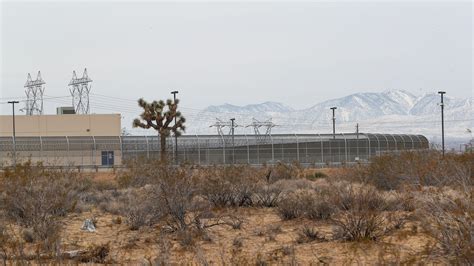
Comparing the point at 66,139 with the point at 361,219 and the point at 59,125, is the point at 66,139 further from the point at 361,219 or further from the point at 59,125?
the point at 361,219

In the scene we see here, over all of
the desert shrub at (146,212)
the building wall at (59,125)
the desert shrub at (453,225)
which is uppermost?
the building wall at (59,125)

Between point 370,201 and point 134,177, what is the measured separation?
50.8 feet

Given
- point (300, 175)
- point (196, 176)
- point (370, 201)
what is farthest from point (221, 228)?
point (300, 175)

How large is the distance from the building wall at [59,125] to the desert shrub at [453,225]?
207ft

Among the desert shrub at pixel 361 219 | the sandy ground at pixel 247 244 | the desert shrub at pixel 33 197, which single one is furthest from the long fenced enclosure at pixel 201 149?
the desert shrub at pixel 361 219

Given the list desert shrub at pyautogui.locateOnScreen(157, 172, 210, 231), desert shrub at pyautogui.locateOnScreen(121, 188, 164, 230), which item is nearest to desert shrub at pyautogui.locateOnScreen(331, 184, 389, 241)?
desert shrub at pyautogui.locateOnScreen(157, 172, 210, 231)

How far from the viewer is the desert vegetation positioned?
9570 millimetres

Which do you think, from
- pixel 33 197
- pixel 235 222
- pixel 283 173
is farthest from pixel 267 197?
pixel 283 173

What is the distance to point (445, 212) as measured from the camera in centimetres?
856

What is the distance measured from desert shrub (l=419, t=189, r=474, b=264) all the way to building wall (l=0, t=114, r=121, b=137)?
63011 millimetres

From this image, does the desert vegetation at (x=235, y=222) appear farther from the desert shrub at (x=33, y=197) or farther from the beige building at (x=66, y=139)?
the beige building at (x=66, y=139)

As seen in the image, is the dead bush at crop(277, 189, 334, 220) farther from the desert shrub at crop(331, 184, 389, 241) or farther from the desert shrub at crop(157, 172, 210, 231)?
the desert shrub at crop(157, 172, 210, 231)

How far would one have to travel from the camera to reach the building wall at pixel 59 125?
6950 centimetres

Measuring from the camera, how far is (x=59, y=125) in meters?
69.6
